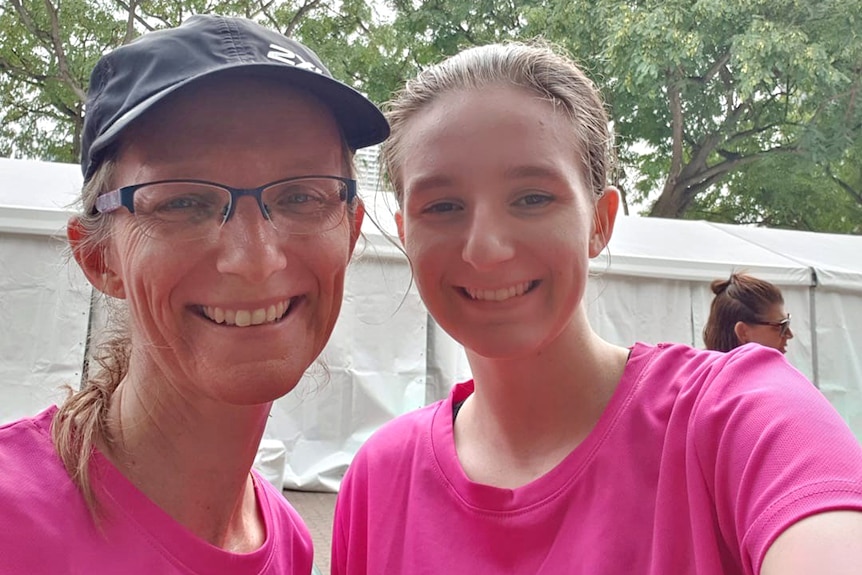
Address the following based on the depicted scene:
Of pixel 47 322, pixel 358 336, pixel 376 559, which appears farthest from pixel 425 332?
pixel 376 559

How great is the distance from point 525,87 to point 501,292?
17.3 inches

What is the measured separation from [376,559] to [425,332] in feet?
19.5

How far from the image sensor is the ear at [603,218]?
1.72 metres

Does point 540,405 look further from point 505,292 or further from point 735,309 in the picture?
point 735,309

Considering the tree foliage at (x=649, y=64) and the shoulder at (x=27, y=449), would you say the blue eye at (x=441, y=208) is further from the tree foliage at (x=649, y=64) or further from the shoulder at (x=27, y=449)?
the tree foliage at (x=649, y=64)

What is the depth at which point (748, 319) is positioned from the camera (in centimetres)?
408

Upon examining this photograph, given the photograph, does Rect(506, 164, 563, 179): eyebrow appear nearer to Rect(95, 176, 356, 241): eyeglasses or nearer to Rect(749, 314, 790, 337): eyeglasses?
Rect(95, 176, 356, 241): eyeglasses

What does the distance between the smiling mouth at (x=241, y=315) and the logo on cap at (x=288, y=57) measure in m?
0.46

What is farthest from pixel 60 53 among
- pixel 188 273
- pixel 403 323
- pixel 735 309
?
pixel 188 273

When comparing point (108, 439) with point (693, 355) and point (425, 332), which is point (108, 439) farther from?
point (425, 332)

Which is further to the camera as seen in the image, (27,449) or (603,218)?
(603,218)

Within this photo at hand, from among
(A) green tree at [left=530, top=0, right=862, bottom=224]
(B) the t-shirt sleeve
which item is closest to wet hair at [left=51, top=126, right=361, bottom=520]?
(B) the t-shirt sleeve

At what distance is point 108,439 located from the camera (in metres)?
1.50

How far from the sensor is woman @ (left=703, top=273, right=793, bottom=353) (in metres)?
4.07
